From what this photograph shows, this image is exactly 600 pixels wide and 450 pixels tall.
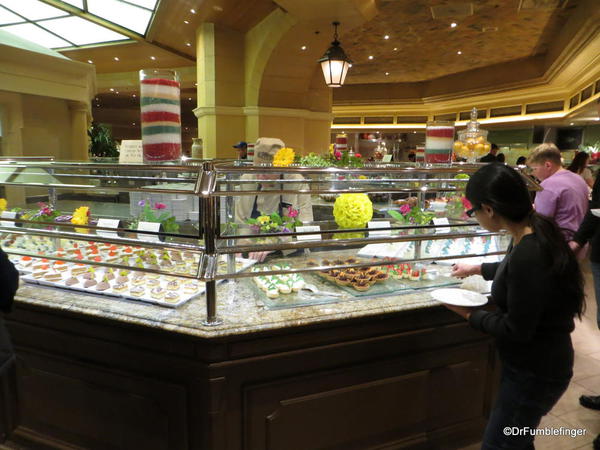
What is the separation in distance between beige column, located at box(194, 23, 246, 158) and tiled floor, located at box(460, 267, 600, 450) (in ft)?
19.5

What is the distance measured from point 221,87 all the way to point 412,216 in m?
5.86

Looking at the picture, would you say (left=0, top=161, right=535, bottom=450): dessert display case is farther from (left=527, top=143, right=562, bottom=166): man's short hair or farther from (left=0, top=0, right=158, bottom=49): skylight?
(left=0, top=0, right=158, bottom=49): skylight

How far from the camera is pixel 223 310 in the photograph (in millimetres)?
1688

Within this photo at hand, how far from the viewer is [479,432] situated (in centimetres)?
216

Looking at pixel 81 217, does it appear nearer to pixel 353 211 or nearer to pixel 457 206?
pixel 353 211

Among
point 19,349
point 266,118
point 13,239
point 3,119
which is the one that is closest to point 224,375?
point 19,349

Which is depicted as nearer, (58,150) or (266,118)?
(266,118)

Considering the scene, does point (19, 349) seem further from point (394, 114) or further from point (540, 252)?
point (394, 114)

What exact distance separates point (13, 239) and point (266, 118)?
17.3 feet

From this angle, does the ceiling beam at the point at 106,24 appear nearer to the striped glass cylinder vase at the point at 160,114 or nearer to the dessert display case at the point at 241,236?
the dessert display case at the point at 241,236

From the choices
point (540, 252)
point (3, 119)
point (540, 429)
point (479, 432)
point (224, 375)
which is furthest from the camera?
point (3, 119)

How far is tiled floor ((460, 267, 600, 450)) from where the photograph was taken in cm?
233

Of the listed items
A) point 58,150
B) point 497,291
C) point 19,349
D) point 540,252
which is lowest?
point 19,349

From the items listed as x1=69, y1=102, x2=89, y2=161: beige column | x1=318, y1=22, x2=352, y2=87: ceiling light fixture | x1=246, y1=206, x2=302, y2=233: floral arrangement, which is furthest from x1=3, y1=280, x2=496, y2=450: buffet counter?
x1=69, y1=102, x2=89, y2=161: beige column
